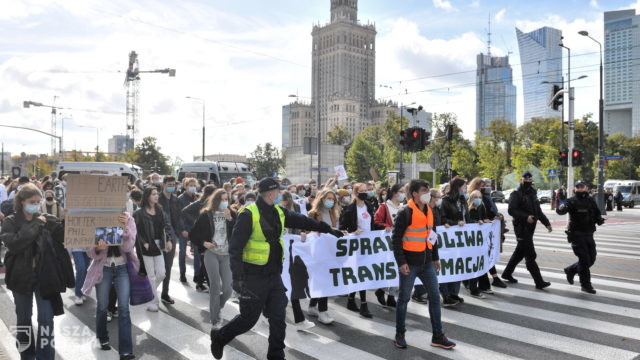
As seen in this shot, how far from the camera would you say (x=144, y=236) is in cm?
655

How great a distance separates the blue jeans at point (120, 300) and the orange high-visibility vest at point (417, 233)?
2.96 m

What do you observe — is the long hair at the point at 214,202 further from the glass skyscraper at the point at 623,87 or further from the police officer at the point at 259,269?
the glass skyscraper at the point at 623,87

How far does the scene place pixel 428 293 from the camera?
576 centimetres

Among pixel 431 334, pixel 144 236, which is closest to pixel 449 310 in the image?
pixel 431 334

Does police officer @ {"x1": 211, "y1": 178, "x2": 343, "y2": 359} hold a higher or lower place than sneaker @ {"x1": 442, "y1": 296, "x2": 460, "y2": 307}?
higher

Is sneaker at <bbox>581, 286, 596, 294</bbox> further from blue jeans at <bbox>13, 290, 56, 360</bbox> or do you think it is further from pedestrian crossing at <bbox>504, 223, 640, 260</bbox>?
blue jeans at <bbox>13, 290, 56, 360</bbox>

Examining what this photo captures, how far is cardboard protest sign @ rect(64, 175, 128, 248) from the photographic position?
5164 mm

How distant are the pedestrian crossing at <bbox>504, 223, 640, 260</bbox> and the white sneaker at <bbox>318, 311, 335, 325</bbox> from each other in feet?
28.3

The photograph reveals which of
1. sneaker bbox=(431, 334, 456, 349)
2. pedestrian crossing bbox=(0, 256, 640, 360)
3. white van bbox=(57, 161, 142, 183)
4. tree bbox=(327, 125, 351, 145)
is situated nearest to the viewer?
pedestrian crossing bbox=(0, 256, 640, 360)

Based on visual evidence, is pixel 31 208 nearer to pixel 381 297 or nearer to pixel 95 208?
pixel 95 208

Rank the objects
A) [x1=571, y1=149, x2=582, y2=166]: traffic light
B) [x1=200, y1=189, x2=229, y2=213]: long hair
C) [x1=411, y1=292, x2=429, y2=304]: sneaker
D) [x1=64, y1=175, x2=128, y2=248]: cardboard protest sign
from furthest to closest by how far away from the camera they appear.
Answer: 1. [x1=571, y1=149, x2=582, y2=166]: traffic light
2. [x1=411, y1=292, x2=429, y2=304]: sneaker
3. [x1=200, y1=189, x2=229, y2=213]: long hair
4. [x1=64, y1=175, x2=128, y2=248]: cardboard protest sign

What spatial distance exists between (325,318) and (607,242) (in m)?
11.9

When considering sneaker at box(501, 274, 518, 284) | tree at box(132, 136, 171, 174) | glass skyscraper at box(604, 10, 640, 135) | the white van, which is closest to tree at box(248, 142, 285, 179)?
tree at box(132, 136, 171, 174)

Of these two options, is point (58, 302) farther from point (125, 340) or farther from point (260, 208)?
point (260, 208)
